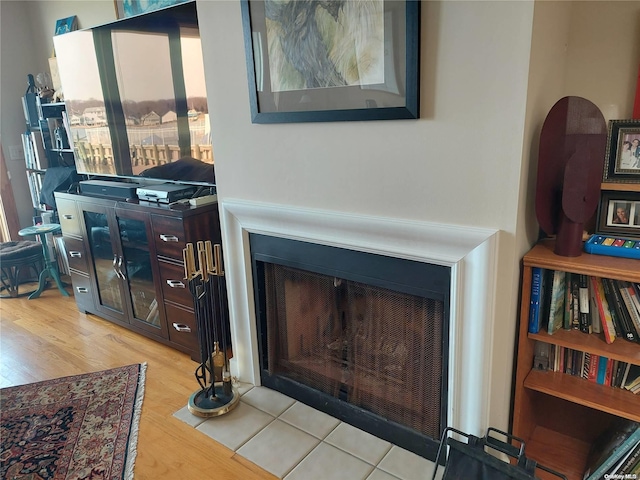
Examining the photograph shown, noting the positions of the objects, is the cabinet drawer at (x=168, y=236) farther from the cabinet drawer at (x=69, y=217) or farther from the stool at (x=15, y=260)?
the stool at (x=15, y=260)

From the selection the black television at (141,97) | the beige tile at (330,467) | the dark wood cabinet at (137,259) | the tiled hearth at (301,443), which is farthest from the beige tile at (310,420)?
the black television at (141,97)

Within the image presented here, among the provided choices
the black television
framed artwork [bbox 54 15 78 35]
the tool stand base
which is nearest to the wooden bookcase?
the tool stand base

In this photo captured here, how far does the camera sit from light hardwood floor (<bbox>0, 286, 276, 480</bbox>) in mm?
1740

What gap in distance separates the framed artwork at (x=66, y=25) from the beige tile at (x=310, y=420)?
2.95 meters

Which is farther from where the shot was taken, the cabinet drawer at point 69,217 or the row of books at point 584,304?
the cabinet drawer at point 69,217

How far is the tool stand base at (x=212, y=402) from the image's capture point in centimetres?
199

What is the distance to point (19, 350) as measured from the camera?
268 centimetres

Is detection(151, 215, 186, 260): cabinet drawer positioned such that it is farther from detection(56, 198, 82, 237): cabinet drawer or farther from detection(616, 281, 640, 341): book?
detection(616, 281, 640, 341): book

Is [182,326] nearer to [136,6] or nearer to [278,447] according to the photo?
[278,447]

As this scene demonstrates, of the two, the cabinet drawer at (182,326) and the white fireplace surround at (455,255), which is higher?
the white fireplace surround at (455,255)

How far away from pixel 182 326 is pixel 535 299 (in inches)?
67.8

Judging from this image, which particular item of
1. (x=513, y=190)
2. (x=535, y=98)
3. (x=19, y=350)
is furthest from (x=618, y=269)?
(x=19, y=350)

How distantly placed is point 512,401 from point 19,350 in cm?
261

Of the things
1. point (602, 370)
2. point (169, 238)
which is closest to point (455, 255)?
point (602, 370)
